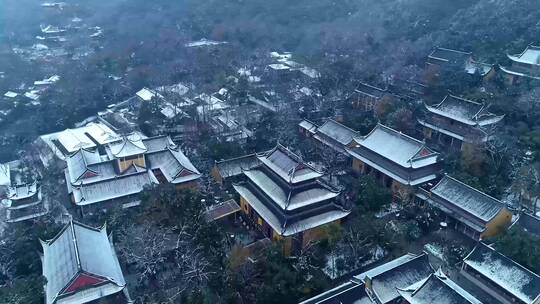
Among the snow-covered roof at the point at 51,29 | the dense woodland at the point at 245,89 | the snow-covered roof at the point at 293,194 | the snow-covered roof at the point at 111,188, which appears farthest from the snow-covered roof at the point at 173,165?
the snow-covered roof at the point at 51,29

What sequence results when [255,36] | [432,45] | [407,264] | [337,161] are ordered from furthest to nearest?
[255,36]
[432,45]
[337,161]
[407,264]

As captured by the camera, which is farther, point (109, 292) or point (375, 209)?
point (375, 209)


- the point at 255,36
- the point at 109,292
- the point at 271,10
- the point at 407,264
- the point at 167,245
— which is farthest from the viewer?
the point at 271,10

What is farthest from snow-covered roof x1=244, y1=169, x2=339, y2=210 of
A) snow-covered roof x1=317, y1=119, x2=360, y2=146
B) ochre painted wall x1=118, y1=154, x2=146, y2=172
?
ochre painted wall x1=118, y1=154, x2=146, y2=172

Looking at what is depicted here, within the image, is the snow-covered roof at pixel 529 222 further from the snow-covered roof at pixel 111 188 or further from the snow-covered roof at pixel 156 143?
the snow-covered roof at pixel 156 143

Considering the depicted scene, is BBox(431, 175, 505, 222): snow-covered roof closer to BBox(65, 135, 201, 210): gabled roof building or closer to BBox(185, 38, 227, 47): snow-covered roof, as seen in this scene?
BBox(65, 135, 201, 210): gabled roof building

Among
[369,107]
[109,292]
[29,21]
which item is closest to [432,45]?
[369,107]

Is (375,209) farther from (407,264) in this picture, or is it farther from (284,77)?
(284,77)
